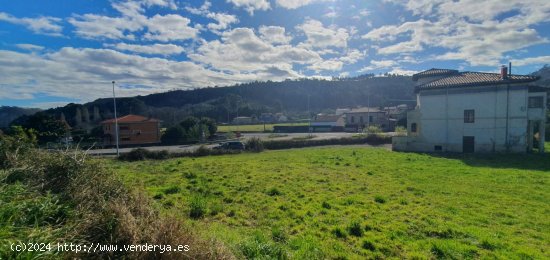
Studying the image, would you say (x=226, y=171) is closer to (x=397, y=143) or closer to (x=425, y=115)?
(x=397, y=143)

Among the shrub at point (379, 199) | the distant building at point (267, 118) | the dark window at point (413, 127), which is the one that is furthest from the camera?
the distant building at point (267, 118)

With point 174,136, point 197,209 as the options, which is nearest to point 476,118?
point 197,209

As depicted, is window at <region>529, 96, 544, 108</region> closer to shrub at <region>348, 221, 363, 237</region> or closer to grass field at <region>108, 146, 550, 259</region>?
grass field at <region>108, 146, 550, 259</region>

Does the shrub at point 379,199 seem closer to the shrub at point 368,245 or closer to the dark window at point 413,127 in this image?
the shrub at point 368,245

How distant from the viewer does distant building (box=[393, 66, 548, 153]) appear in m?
24.7

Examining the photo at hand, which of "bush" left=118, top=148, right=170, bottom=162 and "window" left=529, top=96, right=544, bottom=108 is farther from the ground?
"window" left=529, top=96, right=544, bottom=108

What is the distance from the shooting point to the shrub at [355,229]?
6.50 meters

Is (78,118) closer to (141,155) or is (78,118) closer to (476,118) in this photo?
(141,155)

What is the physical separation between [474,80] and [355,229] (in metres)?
27.4

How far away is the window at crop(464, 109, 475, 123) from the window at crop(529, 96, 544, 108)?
14.8ft

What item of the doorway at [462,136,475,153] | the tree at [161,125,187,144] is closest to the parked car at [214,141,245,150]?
the tree at [161,125,187,144]

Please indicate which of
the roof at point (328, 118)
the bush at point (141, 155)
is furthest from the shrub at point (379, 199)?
the roof at point (328, 118)

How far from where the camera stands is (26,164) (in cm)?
452

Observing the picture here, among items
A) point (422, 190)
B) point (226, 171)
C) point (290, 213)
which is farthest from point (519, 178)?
point (226, 171)
